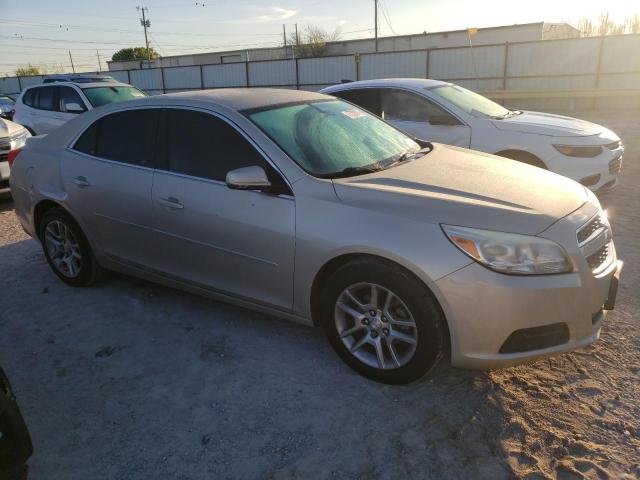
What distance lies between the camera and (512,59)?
2089cm

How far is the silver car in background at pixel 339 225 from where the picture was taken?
265cm

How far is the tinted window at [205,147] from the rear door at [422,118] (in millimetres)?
3199

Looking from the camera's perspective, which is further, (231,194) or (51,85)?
(51,85)

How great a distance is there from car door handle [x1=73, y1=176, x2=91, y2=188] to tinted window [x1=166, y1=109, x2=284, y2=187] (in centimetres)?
87

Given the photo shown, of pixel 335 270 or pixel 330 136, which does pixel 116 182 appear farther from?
pixel 335 270

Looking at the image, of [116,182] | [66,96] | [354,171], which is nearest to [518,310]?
[354,171]

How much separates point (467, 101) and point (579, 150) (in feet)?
4.92

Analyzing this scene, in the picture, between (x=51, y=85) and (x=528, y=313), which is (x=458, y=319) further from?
(x=51, y=85)

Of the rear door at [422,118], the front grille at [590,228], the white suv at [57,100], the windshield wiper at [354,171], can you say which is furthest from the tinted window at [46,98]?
the front grille at [590,228]

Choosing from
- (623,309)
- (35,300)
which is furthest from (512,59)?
(35,300)

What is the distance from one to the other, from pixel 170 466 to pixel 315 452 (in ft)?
2.27

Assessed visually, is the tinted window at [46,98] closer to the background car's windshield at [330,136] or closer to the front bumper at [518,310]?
the background car's windshield at [330,136]

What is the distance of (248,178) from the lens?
10.2ft

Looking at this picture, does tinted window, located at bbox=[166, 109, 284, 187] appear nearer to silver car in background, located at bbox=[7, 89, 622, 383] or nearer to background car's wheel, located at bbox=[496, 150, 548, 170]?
silver car in background, located at bbox=[7, 89, 622, 383]
